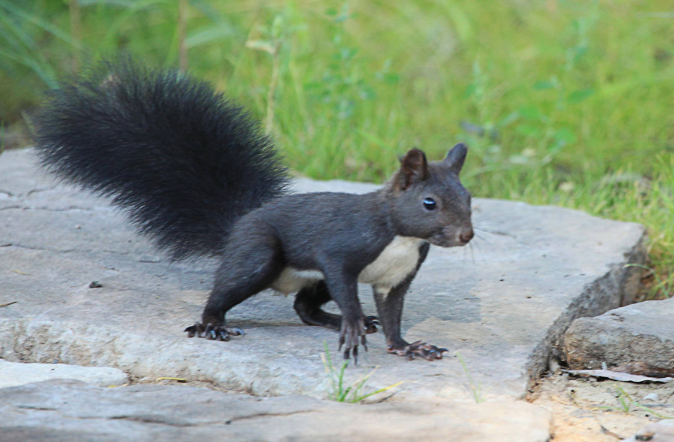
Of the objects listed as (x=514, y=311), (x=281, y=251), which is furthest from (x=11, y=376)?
(x=514, y=311)

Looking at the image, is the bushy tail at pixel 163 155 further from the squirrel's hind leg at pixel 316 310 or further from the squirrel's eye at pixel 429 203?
the squirrel's eye at pixel 429 203

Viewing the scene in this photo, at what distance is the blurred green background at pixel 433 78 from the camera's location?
15.9 ft

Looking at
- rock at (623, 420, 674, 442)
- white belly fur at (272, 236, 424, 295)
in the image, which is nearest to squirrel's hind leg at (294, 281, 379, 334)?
white belly fur at (272, 236, 424, 295)

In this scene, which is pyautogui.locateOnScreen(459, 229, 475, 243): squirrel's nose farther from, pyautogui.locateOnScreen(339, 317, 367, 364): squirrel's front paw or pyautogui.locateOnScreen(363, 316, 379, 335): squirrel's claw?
pyautogui.locateOnScreen(363, 316, 379, 335): squirrel's claw

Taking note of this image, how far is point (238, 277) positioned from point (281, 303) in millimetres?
512

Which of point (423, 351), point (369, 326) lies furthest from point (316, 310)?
point (423, 351)

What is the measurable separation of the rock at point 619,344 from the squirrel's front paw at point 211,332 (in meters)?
1.10

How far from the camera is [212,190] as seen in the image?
2910 millimetres

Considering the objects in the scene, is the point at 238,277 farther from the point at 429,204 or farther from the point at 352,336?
the point at 429,204

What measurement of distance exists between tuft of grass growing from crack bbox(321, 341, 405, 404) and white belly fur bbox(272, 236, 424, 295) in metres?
0.33

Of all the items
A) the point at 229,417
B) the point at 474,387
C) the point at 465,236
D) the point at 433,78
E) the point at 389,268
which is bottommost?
the point at 229,417

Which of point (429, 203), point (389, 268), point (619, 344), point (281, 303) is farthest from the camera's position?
point (281, 303)

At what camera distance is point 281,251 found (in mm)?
2592

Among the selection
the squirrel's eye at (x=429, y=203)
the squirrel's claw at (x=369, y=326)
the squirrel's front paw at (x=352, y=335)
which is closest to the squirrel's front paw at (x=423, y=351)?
the squirrel's front paw at (x=352, y=335)
